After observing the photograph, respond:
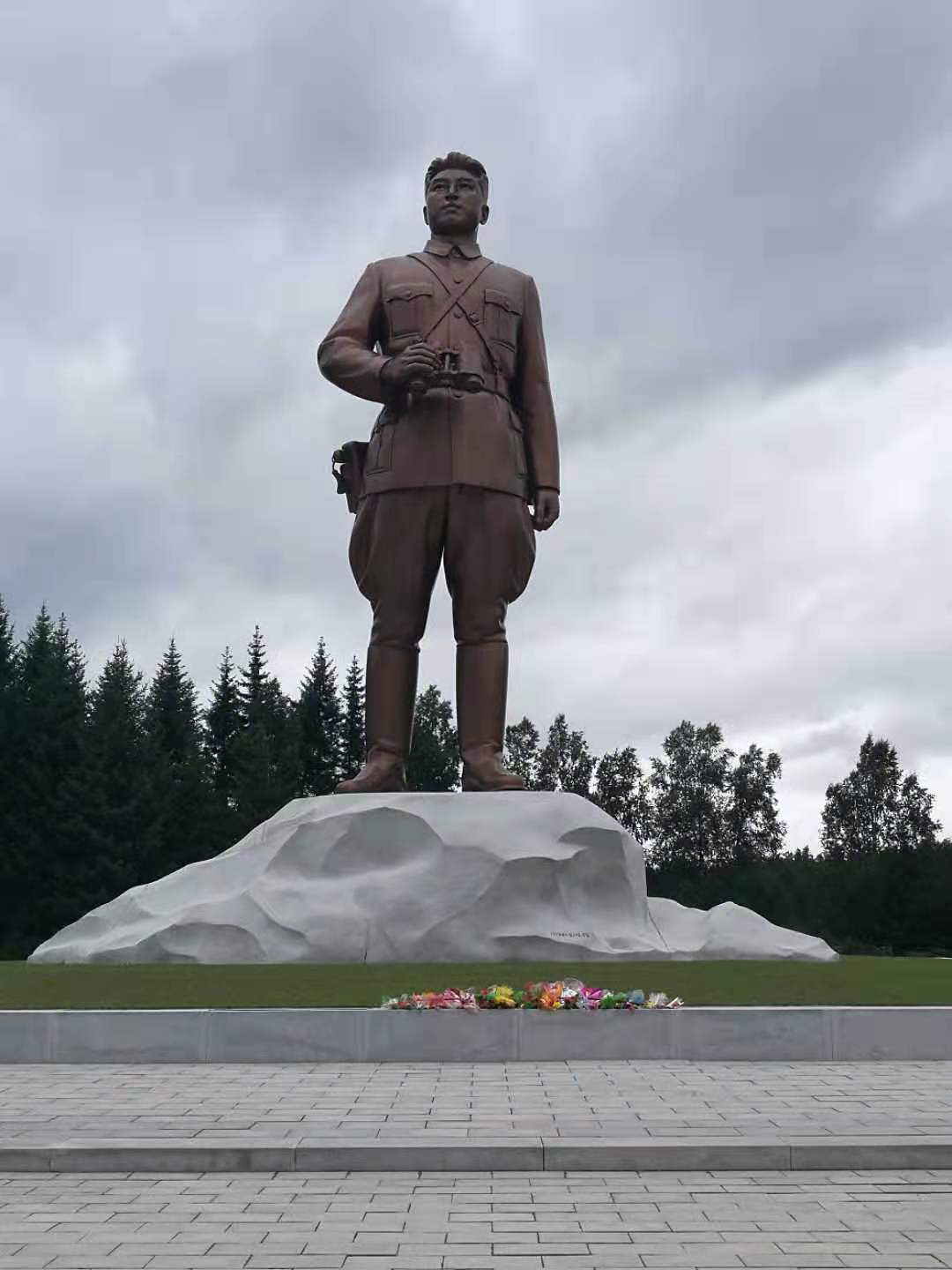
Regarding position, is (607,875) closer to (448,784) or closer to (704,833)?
(448,784)

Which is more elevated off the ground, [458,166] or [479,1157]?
[458,166]

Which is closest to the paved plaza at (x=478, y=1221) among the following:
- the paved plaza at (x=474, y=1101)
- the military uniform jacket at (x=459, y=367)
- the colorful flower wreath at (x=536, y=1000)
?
the paved plaza at (x=474, y=1101)

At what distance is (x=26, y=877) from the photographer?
3016 cm

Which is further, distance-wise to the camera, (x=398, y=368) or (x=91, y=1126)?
(x=398, y=368)

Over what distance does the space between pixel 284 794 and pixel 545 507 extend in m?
25.7

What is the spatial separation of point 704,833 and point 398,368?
41628 mm

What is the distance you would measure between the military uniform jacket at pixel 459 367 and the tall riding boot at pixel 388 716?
57.2 inches

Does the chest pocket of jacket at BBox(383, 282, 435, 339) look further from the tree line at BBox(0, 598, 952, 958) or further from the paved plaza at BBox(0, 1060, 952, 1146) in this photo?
the tree line at BBox(0, 598, 952, 958)

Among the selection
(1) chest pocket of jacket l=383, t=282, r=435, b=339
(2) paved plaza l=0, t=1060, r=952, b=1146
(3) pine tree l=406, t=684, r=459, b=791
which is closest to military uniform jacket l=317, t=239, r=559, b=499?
(1) chest pocket of jacket l=383, t=282, r=435, b=339

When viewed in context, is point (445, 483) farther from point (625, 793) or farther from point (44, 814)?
point (625, 793)

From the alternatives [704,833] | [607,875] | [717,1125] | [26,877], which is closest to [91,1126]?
[717,1125]

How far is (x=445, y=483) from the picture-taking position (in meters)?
12.1

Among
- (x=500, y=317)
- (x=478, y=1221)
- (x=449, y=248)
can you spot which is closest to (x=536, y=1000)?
(x=478, y=1221)

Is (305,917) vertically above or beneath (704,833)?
beneath
